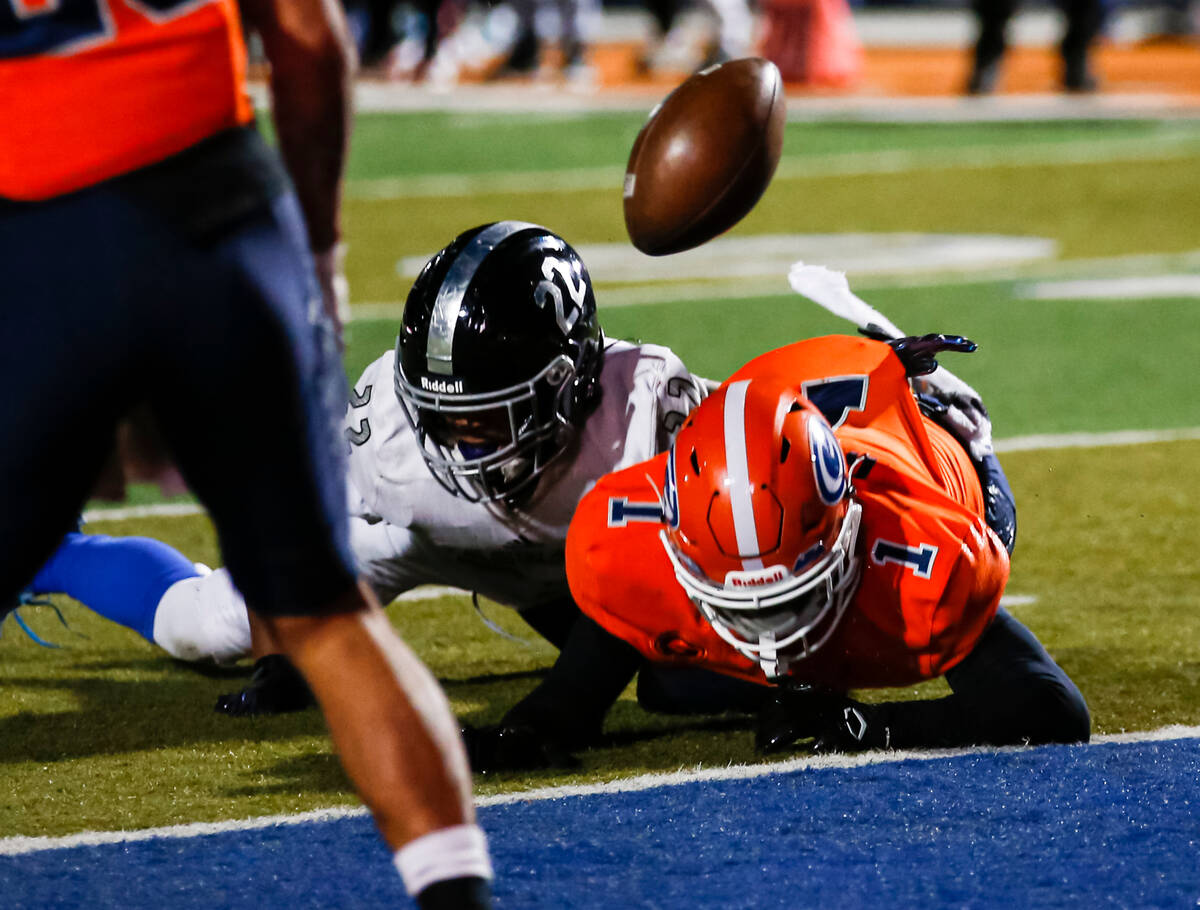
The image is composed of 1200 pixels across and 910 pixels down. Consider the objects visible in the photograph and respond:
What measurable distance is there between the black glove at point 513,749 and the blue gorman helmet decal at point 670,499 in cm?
48

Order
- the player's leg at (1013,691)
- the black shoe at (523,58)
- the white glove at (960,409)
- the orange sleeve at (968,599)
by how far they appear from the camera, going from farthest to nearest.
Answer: the black shoe at (523,58), the white glove at (960,409), the player's leg at (1013,691), the orange sleeve at (968,599)

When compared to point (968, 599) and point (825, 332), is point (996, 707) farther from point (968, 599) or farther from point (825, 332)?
point (825, 332)

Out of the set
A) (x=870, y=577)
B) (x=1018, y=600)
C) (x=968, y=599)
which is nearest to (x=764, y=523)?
(x=870, y=577)

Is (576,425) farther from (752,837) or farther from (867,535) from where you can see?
(752,837)

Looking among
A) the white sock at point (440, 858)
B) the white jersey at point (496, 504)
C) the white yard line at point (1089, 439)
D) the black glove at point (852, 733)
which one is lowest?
the white yard line at point (1089, 439)

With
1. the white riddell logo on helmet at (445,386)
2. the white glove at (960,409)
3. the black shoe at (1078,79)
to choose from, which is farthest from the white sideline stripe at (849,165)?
the white riddell logo on helmet at (445,386)

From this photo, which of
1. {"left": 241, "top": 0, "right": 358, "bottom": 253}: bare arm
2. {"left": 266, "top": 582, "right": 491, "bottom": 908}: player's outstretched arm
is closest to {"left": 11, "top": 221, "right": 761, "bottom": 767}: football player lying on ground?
{"left": 241, "top": 0, "right": 358, "bottom": 253}: bare arm

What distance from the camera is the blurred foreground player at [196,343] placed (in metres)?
2.05

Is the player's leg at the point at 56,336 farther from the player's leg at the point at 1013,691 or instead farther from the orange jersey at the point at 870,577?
the player's leg at the point at 1013,691

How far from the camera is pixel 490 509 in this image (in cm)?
360

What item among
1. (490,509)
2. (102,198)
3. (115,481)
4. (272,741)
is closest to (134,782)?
(272,741)

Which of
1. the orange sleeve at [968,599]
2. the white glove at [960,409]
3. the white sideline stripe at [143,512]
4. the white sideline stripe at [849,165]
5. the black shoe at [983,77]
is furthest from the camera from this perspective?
the black shoe at [983,77]

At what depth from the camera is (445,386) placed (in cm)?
340

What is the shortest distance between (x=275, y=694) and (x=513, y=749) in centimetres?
59
